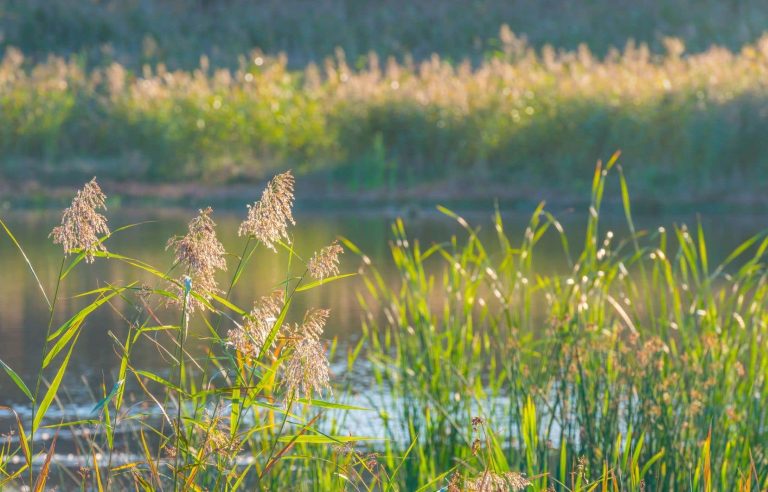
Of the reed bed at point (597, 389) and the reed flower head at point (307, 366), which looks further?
the reed bed at point (597, 389)

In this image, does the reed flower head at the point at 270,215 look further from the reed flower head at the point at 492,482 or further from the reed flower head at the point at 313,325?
the reed flower head at the point at 492,482

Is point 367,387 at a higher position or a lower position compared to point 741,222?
lower

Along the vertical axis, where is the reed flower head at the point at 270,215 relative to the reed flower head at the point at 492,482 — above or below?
above

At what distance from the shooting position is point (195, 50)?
2064 cm

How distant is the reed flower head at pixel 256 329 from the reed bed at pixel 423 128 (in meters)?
9.60

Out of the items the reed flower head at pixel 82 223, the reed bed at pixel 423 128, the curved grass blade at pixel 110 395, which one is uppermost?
the reed bed at pixel 423 128

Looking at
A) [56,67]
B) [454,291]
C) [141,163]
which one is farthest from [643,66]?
[454,291]

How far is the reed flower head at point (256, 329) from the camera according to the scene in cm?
→ 193

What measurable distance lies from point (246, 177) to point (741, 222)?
424 centimetres

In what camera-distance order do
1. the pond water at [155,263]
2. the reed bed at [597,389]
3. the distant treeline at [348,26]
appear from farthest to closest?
the distant treeline at [348,26] < the pond water at [155,263] < the reed bed at [597,389]

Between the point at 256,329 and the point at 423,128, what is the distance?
10.3 m

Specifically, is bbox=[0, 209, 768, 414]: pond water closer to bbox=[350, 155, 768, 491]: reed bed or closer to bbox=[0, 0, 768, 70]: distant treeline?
bbox=[350, 155, 768, 491]: reed bed

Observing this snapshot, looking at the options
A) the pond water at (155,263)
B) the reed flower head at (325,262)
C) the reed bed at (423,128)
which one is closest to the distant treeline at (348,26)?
the reed bed at (423,128)

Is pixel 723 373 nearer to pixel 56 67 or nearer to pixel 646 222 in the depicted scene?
pixel 646 222
